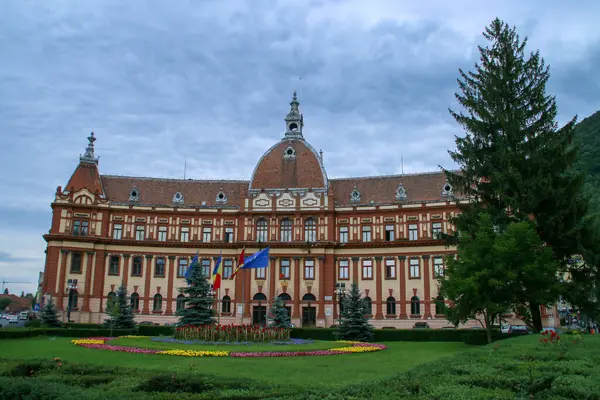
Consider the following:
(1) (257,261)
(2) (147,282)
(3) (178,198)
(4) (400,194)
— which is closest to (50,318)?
(2) (147,282)

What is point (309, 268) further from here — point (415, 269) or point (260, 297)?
point (415, 269)

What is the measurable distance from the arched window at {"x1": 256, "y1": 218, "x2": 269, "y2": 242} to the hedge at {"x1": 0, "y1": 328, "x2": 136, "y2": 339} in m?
21.6

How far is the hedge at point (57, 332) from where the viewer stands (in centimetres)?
3806

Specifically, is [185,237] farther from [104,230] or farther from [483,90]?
[483,90]

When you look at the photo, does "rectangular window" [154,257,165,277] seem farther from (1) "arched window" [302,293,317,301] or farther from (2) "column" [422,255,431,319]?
(2) "column" [422,255,431,319]

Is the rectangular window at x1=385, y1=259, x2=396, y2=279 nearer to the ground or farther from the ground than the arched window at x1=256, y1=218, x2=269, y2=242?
nearer to the ground

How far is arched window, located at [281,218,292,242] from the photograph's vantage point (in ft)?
213

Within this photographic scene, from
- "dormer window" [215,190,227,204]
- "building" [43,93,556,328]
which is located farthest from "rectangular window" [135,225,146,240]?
"dormer window" [215,190,227,204]

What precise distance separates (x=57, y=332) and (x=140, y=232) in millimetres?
23516

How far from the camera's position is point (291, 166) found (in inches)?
2697

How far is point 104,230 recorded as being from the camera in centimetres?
6469

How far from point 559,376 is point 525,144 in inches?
1083

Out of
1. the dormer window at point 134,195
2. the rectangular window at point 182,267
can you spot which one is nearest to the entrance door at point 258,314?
the rectangular window at point 182,267

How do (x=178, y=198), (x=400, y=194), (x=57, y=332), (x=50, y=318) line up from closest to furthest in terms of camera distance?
(x=57, y=332) < (x=50, y=318) < (x=400, y=194) < (x=178, y=198)
